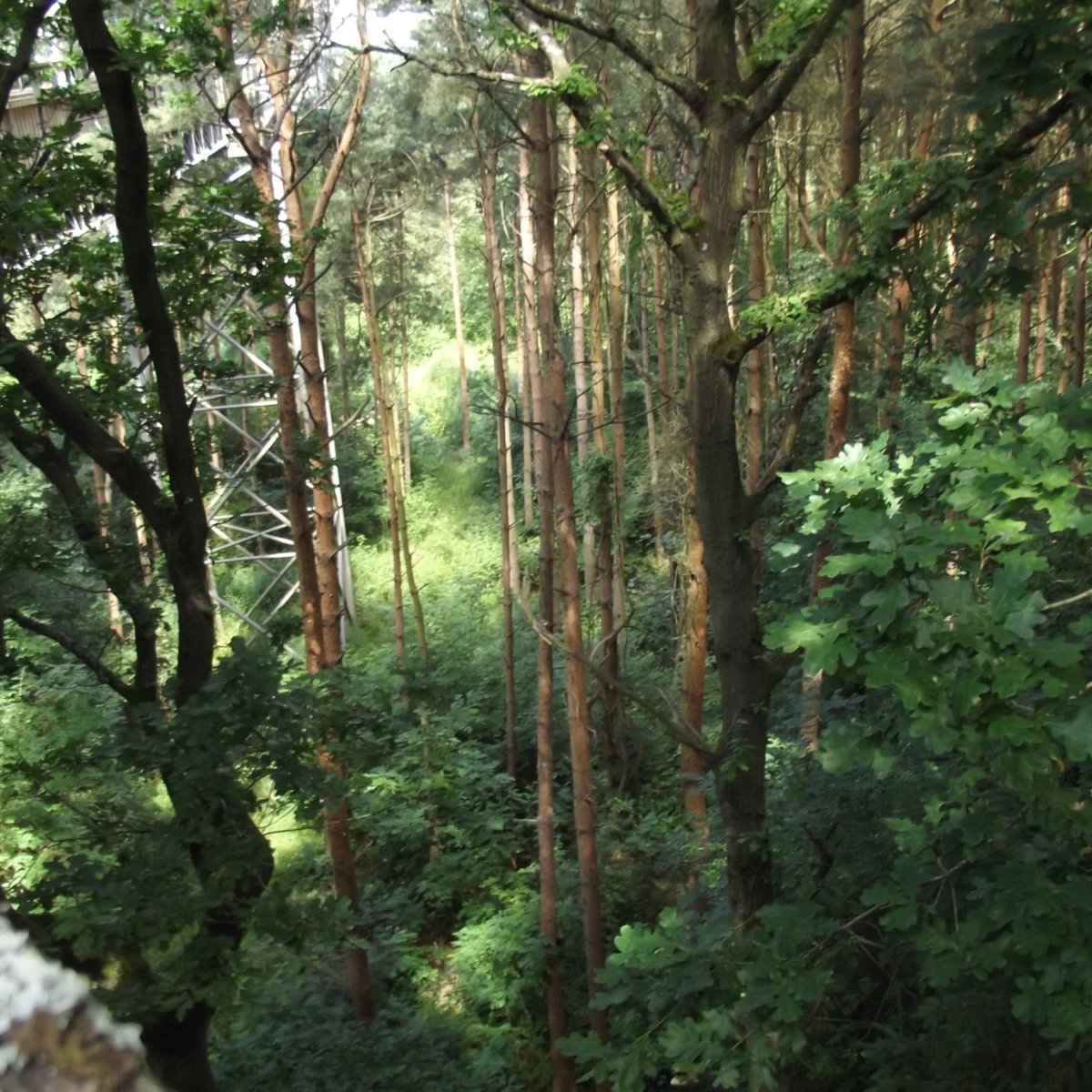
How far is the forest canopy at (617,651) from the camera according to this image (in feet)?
9.27

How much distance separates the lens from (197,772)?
4344 millimetres

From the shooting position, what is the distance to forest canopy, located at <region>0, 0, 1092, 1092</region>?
9.27ft

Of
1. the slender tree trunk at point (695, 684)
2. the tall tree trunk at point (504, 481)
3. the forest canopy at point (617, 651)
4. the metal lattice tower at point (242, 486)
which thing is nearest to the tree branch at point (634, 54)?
the forest canopy at point (617, 651)

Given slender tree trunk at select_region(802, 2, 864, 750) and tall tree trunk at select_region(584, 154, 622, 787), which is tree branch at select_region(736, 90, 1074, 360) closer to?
slender tree trunk at select_region(802, 2, 864, 750)

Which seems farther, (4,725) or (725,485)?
(4,725)

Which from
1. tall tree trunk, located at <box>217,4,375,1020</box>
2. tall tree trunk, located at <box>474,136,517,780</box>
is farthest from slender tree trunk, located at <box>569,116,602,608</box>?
tall tree trunk, located at <box>217,4,375,1020</box>

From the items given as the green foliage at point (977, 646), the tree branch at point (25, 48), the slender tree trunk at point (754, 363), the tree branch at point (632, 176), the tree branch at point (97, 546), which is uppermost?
the slender tree trunk at point (754, 363)

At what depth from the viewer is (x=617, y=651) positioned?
11328 mm

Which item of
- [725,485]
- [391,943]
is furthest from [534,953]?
[725,485]

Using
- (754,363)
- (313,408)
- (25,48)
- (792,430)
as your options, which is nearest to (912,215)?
(792,430)

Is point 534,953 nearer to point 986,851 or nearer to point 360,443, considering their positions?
point 986,851

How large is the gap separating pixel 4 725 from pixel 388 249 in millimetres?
12523

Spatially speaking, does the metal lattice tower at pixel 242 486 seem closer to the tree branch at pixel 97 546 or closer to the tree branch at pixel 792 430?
the tree branch at pixel 97 546

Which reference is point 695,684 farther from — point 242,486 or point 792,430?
point 242,486
